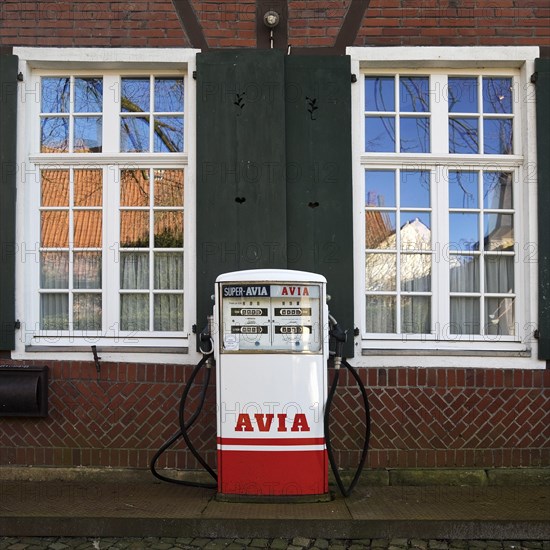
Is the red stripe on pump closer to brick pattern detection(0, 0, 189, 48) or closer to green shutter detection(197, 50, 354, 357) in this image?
green shutter detection(197, 50, 354, 357)

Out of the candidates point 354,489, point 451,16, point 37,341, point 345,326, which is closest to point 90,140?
point 37,341

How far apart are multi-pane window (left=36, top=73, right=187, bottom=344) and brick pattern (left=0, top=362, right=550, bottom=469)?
588 millimetres

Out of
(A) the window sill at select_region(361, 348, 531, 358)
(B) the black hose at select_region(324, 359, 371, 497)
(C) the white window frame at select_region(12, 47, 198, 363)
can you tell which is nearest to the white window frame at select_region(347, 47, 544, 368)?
(A) the window sill at select_region(361, 348, 531, 358)

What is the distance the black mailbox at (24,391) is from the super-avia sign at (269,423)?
1.92 m

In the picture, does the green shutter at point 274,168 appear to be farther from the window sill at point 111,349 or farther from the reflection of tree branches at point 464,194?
the reflection of tree branches at point 464,194

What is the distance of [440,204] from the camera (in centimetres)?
623

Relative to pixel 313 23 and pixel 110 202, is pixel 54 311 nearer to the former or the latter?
pixel 110 202

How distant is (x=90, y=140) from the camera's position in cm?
632

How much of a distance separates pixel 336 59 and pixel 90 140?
2421 mm

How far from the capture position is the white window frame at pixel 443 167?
6035mm

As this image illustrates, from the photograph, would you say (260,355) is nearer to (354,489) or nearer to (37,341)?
(354,489)

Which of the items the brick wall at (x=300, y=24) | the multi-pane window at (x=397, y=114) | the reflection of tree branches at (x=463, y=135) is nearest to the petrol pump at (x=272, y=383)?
the multi-pane window at (x=397, y=114)

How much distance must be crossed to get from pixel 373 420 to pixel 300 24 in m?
3.66

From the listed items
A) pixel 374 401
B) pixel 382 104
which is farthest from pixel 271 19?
pixel 374 401
